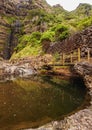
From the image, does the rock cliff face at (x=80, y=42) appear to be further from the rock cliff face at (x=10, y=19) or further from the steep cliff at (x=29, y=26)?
the rock cliff face at (x=10, y=19)

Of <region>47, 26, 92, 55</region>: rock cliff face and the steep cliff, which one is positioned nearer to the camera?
<region>47, 26, 92, 55</region>: rock cliff face

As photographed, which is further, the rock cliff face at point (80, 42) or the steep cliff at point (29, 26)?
the steep cliff at point (29, 26)

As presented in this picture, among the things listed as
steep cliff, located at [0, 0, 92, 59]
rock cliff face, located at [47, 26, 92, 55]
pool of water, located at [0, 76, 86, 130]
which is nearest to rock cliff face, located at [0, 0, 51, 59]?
steep cliff, located at [0, 0, 92, 59]

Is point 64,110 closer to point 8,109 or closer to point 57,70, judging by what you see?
point 8,109

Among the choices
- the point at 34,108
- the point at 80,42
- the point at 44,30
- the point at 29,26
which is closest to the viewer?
the point at 34,108

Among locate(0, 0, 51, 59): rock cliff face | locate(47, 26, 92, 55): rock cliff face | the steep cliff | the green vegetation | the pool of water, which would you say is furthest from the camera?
locate(0, 0, 51, 59): rock cliff face

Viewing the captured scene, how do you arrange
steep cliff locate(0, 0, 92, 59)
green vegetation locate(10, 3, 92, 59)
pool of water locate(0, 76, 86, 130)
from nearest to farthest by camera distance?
pool of water locate(0, 76, 86, 130) → green vegetation locate(10, 3, 92, 59) → steep cliff locate(0, 0, 92, 59)

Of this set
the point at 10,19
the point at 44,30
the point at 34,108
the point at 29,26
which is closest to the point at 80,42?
the point at 34,108

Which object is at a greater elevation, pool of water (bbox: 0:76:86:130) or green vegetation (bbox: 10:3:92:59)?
green vegetation (bbox: 10:3:92:59)

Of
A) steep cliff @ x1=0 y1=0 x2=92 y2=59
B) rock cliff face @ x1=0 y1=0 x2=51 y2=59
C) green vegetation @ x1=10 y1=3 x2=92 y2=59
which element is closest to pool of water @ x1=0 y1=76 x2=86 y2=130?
steep cliff @ x1=0 y1=0 x2=92 y2=59

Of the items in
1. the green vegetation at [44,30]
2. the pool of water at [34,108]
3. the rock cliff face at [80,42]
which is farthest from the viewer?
the green vegetation at [44,30]

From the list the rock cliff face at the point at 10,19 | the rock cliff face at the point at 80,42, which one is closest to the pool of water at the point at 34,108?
the rock cliff face at the point at 80,42

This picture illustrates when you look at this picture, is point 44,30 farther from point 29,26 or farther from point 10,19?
point 10,19

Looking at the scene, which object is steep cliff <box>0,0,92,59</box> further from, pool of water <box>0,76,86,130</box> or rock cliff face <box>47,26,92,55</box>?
pool of water <box>0,76,86,130</box>
